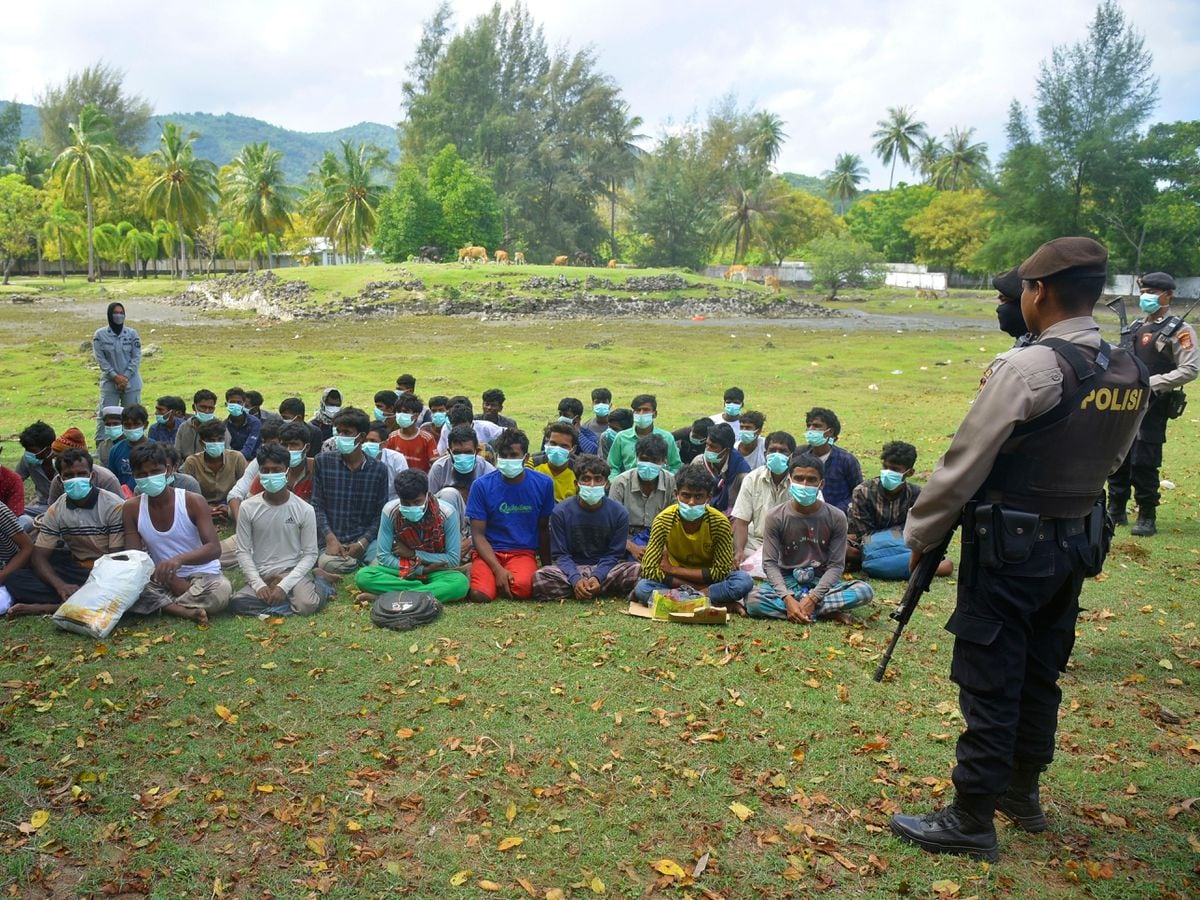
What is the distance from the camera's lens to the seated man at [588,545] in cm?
783

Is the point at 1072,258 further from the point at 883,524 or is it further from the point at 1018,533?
the point at 883,524

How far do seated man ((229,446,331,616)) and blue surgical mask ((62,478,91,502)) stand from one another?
1.24m

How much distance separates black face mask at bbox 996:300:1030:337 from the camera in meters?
4.72

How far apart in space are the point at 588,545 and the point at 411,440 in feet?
10.7

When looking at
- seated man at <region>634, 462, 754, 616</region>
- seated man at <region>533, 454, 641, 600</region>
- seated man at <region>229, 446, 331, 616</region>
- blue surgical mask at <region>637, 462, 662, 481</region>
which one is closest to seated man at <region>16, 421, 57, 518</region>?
seated man at <region>229, 446, 331, 616</region>

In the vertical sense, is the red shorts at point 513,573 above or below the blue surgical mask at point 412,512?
below

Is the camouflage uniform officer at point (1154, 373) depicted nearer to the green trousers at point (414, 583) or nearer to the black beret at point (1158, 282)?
the black beret at point (1158, 282)

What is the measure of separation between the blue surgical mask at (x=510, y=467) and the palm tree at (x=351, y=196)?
6052 cm

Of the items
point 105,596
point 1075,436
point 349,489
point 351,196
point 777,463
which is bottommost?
point 105,596

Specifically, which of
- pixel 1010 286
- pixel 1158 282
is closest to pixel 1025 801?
pixel 1010 286

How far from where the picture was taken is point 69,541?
7371 millimetres

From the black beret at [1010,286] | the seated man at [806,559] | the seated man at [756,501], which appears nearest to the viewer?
the black beret at [1010,286]

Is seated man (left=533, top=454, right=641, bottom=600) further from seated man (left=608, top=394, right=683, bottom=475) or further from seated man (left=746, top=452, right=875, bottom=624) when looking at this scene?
seated man (left=608, top=394, right=683, bottom=475)

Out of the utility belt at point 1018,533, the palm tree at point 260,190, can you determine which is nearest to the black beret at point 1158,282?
the utility belt at point 1018,533
